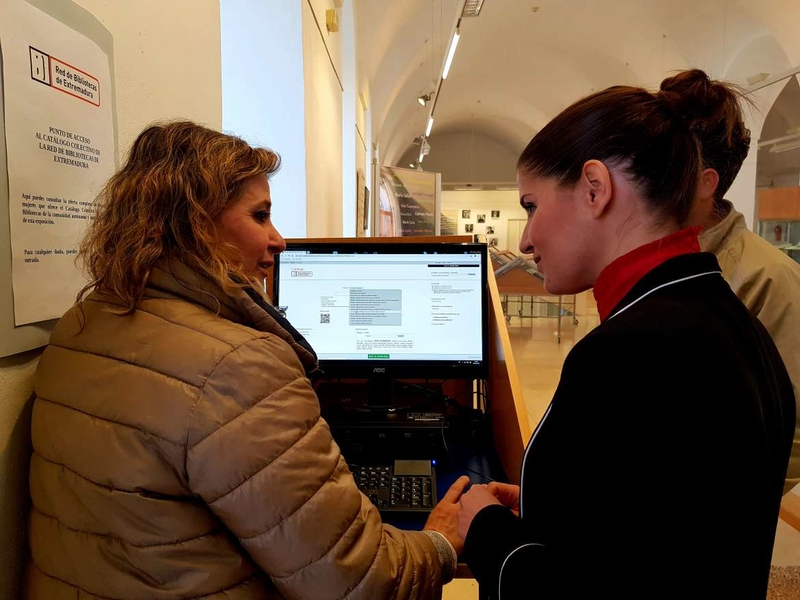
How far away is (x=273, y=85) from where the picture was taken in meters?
2.89

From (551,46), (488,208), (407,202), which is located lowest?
(407,202)

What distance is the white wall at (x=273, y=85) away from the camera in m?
2.77

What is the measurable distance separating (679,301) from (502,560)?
421 millimetres

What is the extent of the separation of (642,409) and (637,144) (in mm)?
391

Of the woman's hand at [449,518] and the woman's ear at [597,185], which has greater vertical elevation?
the woman's ear at [597,185]

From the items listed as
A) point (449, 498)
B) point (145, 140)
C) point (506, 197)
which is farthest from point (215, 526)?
point (506, 197)

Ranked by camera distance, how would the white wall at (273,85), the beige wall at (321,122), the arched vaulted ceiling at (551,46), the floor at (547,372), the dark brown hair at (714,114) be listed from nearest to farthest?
the dark brown hair at (714,114) < the floor at (547,372) < the white wall at (273,85) < the beige wall at (321,122) < the arched vaulted ceiling at (551,46)

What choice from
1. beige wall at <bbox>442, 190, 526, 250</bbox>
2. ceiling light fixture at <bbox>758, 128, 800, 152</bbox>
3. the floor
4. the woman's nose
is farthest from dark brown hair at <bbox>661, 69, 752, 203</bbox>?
beige wall at <bbox>442, 190, 526, 250</bbox>

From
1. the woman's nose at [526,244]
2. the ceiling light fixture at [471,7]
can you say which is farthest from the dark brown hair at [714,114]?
the ceiling light fixture at [471,7]

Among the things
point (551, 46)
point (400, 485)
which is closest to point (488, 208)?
point (551, 46)

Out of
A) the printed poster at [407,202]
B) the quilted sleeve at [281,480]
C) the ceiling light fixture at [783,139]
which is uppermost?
the ceiling light fixture at [783,139]

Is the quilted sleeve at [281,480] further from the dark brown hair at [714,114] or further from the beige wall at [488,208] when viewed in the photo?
the beige wall at [488,208]

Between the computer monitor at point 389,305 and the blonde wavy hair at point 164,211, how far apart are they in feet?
1.68

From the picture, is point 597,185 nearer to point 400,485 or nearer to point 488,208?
point 400,485
